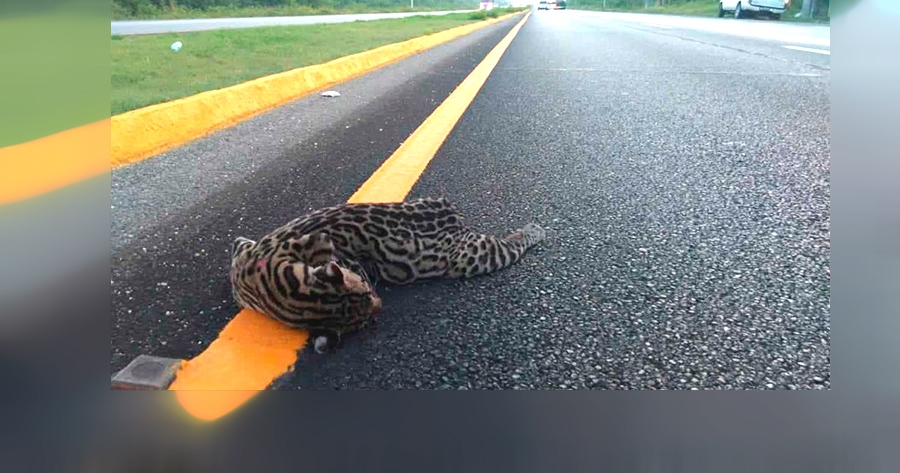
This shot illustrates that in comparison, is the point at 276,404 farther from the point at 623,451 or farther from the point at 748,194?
the point at 748,194

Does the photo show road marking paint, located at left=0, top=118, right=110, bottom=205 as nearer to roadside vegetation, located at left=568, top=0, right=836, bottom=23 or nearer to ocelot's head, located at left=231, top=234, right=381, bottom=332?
ocelot's head, located at left=231, top=234, right=381, bottom=332

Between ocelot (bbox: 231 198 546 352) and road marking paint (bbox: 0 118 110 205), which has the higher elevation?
road marking paint (bbox: 0 118 110 205)

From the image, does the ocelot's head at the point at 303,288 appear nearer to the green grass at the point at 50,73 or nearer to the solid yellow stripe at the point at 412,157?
the green grass at the point at 50,73

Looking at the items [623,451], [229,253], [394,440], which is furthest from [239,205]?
[623,451]

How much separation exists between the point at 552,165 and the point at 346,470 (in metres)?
2.19

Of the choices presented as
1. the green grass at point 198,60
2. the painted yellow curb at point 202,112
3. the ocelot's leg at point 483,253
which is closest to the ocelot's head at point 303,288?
the ocelot's leg at point 483,253

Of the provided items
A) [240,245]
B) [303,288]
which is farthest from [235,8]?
[303,288]

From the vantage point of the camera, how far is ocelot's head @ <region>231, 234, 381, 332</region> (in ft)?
4.77

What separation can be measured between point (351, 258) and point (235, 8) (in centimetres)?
826

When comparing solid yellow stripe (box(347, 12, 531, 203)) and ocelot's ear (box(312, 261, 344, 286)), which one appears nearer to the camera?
ocelot's ear (box(312, 261, 344, 286))

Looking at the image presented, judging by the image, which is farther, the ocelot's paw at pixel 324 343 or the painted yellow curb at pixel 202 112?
the painted yellow curb at pixel 202 112

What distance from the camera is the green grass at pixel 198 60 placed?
3798 millimetres

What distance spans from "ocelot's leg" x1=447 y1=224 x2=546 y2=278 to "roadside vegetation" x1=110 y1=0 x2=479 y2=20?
1035 mm

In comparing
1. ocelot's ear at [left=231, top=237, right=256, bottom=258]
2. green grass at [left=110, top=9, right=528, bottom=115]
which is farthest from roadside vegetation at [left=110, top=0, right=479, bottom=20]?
ocelot's ear at [left=231, top=237, right=256, bottom=258]
